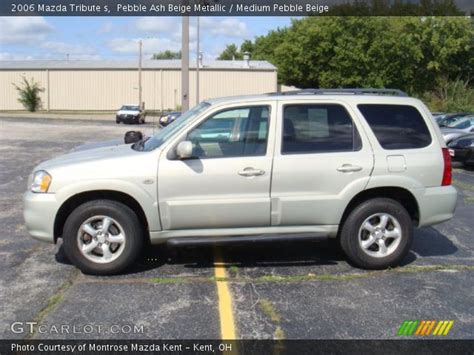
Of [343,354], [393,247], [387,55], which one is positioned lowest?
[343,354]

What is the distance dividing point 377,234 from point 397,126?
115 cm

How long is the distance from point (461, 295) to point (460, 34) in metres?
48.2

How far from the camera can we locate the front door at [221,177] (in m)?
4.91

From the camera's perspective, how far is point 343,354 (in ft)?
11.8

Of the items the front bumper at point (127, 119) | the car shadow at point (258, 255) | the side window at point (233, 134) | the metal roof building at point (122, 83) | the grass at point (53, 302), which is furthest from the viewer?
the metal roof building at point (122, 83)

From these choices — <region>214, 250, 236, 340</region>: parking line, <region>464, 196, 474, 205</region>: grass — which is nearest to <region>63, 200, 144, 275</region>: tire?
<region>214, 250, 236, 340</region>: parking line

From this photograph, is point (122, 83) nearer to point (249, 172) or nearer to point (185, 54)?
point (185, 54)

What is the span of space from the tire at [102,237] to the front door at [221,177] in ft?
1.14

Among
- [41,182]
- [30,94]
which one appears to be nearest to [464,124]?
[41,182]

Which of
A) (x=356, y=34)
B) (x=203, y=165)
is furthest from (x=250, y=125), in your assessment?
(x=356, y=34)

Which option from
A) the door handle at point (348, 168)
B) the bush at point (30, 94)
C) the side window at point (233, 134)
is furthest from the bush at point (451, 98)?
the bush at point (30, 94)

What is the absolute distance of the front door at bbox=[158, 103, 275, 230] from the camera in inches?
193

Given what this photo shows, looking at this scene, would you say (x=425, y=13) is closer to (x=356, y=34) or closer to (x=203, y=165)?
(x=356, y=34)

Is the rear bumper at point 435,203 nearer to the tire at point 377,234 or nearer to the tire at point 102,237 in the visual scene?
the tire at point 377,234
